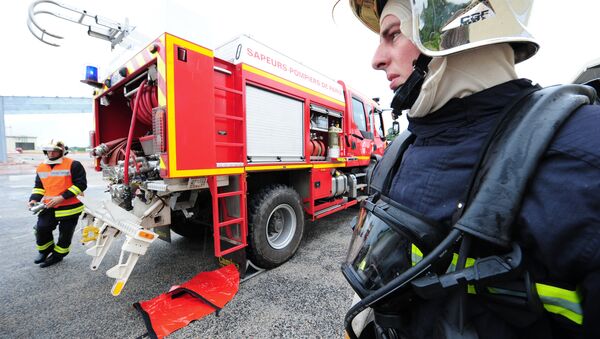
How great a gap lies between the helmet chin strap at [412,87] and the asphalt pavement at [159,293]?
2.04 metres

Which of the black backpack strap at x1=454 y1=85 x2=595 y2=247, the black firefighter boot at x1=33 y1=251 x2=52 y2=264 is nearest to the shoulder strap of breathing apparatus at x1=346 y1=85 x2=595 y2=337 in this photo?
the black backpack strap at x1=454 y1=85 x2=595 y2=247

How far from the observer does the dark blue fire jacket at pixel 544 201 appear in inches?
19.9

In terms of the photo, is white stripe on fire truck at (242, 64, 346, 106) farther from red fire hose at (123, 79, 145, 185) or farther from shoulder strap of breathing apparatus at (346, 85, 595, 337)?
shoulder strap of breathing apparatus at (346, 85, 595, 337)

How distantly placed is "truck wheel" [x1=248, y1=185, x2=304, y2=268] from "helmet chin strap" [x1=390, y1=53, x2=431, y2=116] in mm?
2441

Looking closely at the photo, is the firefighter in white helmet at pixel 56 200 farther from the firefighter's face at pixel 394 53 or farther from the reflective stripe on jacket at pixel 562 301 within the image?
the reflective stripe on jacket at pixel 562 301

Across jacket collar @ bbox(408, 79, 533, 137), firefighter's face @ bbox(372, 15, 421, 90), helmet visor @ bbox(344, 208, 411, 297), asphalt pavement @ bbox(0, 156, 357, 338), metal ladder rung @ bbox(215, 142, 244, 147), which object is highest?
firefighter's face @ bbox(372, 15, 421, 90)

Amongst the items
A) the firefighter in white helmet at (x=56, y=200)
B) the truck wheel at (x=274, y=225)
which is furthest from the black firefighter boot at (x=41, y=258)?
the truck wheel at (x=274, y=225)

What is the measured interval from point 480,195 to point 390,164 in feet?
1.69

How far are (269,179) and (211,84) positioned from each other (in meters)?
1.66

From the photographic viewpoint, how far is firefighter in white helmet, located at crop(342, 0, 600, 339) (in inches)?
21.1

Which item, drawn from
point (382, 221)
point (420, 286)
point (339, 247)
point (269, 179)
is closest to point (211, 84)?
point (269, 179)

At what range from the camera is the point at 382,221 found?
0.91m

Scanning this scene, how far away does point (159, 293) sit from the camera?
2.77 metres

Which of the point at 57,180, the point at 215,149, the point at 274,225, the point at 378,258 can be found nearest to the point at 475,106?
the point at 378,258
